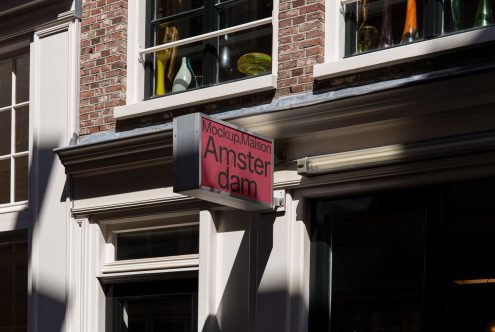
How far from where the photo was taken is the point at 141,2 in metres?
10.4

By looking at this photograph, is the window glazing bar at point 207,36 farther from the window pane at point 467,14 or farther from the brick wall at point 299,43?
the window pane at point 467,14

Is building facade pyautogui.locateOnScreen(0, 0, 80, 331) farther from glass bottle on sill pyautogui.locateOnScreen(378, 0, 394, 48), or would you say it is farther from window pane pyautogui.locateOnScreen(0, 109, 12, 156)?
glass bottle on sill pyautogui.locateOnScreen(378, 0, 394, 48)

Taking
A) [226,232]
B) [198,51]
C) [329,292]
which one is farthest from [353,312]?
[198,51]

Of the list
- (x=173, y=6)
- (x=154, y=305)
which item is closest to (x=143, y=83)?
(x=173, y=6)

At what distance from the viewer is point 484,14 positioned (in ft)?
26.4

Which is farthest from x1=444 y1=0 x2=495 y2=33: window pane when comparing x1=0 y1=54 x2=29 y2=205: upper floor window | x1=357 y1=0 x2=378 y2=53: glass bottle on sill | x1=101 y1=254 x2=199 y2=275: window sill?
x1=0 y1=54 x2=29 y2=205: upper floor window

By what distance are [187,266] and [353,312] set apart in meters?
1.79

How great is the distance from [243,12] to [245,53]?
39cm

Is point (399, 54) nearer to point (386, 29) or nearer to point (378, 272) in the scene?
point (386, 29)

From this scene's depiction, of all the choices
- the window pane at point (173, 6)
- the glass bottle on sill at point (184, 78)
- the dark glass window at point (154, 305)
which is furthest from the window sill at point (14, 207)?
the window pane at point (173, 6)

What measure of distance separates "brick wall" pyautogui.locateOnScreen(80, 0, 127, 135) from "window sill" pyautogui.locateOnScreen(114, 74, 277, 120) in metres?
0.23

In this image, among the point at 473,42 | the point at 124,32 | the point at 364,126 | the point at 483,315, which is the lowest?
the point at 483,315

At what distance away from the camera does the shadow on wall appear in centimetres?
1034

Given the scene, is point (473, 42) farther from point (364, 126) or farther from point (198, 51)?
point (198, 51)
